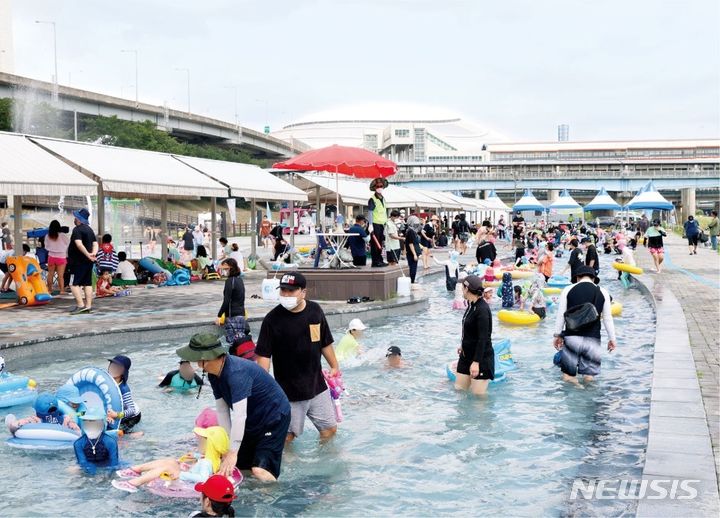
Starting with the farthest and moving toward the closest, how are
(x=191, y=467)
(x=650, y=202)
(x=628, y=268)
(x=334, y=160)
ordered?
(x=650, y=202) < (x=628, y=268) < (x=334, y=160) < (x=191, y=467)

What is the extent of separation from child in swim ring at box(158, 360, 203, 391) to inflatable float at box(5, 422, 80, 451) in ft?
6.29

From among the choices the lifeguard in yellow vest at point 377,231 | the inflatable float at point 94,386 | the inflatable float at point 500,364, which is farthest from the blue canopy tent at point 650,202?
the inflatable float at point 94,386

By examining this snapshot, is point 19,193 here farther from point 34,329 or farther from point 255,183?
point 255,183

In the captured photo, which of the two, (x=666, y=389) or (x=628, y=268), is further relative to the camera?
(x=628, y=268)

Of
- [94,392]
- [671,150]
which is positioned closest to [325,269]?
[94,392]

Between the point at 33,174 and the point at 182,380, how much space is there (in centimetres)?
743

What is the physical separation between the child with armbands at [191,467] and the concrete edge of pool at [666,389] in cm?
277

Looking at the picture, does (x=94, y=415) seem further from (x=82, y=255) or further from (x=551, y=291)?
(x=551, y=291)

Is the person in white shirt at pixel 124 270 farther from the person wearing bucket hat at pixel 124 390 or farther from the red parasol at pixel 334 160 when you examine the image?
the person wearing bucket hat at pixel 124 390

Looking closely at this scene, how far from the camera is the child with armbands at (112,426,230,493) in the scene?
16.9 feet

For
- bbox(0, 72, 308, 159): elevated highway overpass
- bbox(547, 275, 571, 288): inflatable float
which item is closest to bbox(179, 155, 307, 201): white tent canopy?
bbox(547, 275, 571, 288): inflatable float

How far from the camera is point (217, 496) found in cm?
461

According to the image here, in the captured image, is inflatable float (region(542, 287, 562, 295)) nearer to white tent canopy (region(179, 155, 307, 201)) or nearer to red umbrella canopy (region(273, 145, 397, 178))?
red umbrella canopy (region(273, 145, 397, 178))

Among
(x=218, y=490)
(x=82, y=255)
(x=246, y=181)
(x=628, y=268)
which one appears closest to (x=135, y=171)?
(x=82, y=255)
